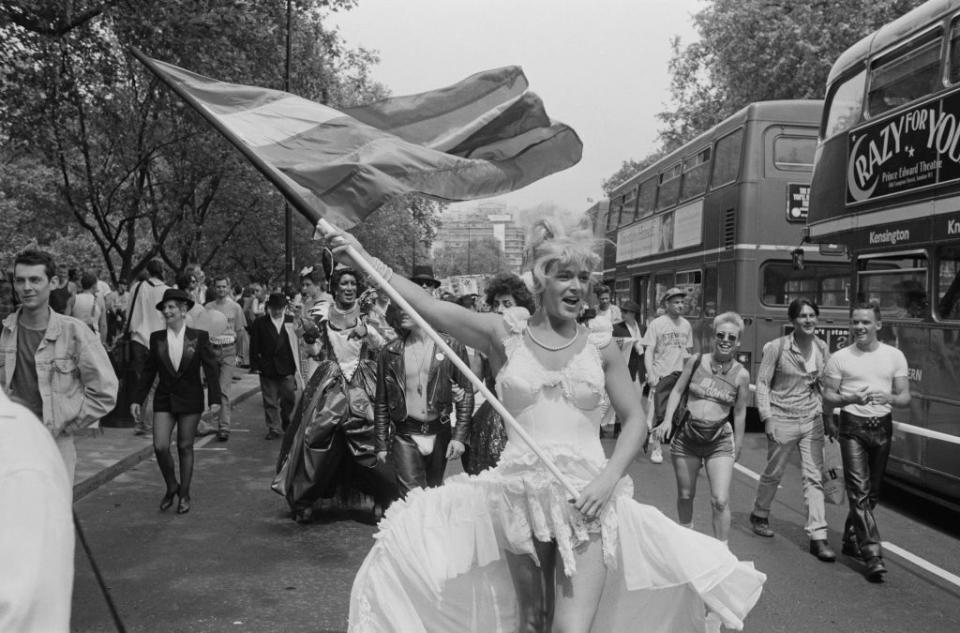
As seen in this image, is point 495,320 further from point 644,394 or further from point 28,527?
point 644,394

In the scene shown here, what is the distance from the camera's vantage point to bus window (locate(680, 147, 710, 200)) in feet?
46.9

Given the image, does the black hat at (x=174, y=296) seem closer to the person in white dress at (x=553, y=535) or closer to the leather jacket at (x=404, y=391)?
the leather jacket at (x=404, y=391)

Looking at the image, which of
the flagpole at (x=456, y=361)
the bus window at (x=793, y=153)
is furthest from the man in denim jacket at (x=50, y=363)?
the bus window at (x=793, y=153)

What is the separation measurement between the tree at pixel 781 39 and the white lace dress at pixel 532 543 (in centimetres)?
2141

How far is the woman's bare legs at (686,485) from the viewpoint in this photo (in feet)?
18.4

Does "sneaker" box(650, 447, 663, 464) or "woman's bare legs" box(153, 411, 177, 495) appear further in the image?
"sneaker" box(650, 447, 663, 464)

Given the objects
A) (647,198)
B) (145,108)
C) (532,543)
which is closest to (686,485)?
(532,543)

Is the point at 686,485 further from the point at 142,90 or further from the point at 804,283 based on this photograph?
the point at 142,90

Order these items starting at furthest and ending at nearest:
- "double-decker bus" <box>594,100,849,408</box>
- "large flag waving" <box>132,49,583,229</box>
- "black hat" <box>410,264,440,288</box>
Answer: "double-decker bus" <box>594,100,849,408</box> → "black hat" <box>410,264,440,288</box> → "large flag waving" <box>132,49,583,229</box>

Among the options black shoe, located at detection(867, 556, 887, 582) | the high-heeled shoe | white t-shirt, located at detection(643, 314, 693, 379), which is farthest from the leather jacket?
white t-shirt, located at detection(643, 314, 693, 379)

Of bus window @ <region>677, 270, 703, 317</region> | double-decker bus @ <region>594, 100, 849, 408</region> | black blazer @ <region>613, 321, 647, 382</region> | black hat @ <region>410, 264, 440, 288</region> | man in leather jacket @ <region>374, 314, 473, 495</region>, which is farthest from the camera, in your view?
Answer: bus window @ <region>677, 270, 703, 317</region>

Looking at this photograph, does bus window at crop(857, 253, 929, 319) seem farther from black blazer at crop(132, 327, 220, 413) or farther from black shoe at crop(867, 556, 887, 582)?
black blazer at crop(132, 327, 220, 413)

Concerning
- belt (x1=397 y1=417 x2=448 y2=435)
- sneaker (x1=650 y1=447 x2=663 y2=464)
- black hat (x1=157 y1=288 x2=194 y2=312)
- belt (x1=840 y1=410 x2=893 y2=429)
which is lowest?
sneaker (x1=650 y1=447 x2=663 y2=464)

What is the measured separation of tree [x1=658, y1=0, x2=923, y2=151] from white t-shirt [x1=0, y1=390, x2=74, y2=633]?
2339 centimetres
